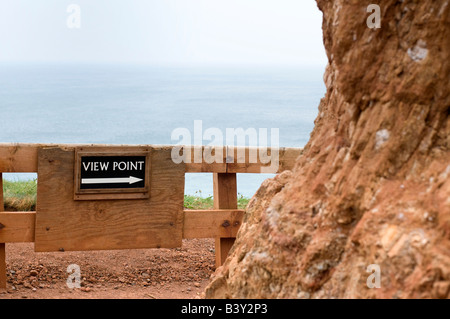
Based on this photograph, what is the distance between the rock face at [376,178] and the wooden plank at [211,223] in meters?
2.53

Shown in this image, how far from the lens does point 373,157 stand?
2.42 m

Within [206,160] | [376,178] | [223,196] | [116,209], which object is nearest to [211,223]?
[223,196]

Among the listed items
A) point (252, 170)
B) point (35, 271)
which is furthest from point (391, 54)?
point (35, 271)

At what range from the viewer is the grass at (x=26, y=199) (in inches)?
263

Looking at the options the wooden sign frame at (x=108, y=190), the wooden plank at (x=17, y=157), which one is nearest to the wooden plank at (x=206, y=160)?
the wooden sign frame at (x=108, y=190)

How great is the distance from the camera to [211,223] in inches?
207

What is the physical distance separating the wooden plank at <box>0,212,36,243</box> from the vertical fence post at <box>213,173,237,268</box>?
5.06 ft

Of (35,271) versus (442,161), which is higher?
(442,161)

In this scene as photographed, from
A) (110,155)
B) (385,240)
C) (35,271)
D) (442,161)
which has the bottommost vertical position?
(35,271)

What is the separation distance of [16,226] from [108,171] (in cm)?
88

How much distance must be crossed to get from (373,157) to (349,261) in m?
0.42

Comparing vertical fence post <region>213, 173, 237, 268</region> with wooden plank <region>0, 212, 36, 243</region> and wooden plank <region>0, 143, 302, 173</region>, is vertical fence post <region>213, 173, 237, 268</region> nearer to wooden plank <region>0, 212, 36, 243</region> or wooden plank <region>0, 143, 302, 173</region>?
wooden plank <region>0, 143, 302, 173</region>
